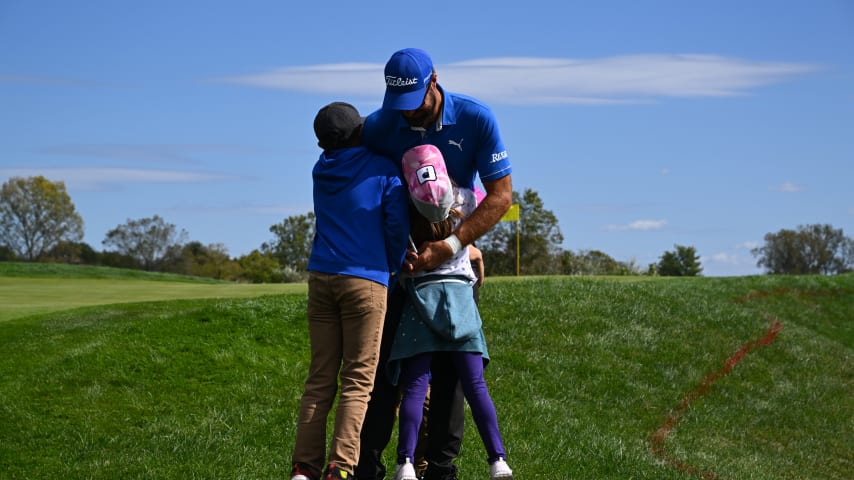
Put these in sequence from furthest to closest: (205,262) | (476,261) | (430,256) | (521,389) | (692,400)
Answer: (205,262) → (692,400) → (521,389) → (476,261) → (430,256)

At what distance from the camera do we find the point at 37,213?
60.6 m

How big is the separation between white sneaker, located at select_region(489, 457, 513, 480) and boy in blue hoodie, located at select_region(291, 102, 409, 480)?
64cm

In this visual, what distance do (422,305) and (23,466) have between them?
3.92 m

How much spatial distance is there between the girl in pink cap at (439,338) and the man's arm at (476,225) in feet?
0.21

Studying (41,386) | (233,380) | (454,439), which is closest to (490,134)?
(454,439)

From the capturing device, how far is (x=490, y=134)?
191 inches

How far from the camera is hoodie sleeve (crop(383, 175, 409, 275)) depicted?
473 cm

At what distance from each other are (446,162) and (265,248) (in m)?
48.3

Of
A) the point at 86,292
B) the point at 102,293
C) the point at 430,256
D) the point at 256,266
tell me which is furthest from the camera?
the point at 256,266

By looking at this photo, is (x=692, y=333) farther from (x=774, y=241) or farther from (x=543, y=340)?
(x=774, y=241)

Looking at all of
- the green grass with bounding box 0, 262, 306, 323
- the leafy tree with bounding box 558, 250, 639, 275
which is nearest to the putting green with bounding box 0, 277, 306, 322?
the green grass with bounding box 0, 262, 306, 323

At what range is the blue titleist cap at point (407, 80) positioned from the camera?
178 inches

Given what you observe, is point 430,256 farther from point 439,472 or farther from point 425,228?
point 439,472

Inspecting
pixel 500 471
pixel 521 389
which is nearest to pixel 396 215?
pixel 500 471
